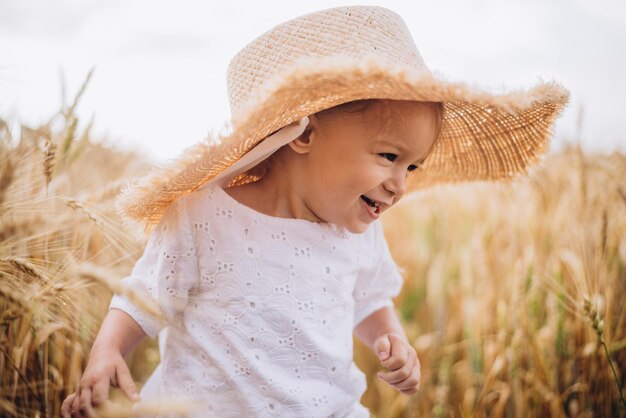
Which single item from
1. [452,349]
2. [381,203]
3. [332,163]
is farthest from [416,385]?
[452,349]

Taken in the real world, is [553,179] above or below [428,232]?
above

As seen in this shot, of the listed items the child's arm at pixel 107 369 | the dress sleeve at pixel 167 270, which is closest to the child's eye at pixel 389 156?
the dress sleeve at pixel 167 270

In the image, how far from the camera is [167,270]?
4.33 ft

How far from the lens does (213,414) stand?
1331mm

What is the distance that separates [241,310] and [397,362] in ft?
1.39

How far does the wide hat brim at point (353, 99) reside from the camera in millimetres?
1117

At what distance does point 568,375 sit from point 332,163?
154 centimetres

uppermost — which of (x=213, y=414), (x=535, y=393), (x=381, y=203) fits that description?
(x=381, y=203)

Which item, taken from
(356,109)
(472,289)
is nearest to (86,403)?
(356,109)

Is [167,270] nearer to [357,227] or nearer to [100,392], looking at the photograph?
Answer: [100,392]

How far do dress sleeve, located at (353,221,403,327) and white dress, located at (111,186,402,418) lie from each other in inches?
8.8

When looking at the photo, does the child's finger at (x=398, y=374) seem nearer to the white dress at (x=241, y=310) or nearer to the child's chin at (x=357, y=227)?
the white dress at (x=241, y=310)

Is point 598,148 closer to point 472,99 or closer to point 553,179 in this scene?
point 553,179

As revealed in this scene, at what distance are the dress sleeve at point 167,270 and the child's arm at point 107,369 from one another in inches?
1.2
